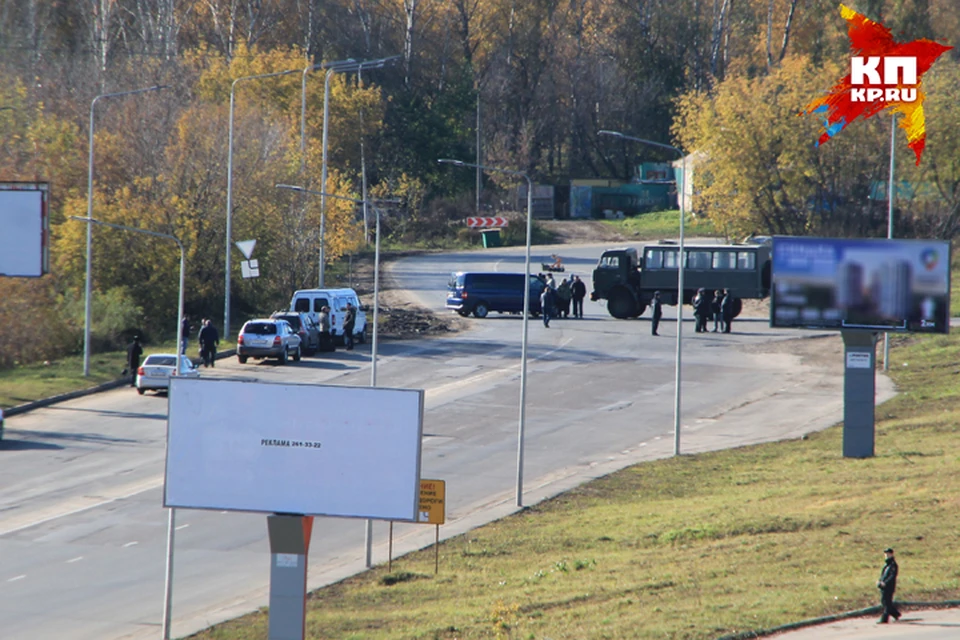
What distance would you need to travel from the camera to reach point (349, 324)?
44.8 meters

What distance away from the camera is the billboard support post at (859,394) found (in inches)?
1090

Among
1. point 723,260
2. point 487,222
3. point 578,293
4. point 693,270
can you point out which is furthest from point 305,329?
point 487,222

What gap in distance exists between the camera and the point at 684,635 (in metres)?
14.5

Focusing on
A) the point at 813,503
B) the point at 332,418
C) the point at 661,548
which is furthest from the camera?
the point at 813,503

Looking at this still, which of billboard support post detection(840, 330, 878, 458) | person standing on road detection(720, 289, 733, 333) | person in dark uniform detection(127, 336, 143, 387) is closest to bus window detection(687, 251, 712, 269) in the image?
person standing on road detection(720, 289, 733, 333)

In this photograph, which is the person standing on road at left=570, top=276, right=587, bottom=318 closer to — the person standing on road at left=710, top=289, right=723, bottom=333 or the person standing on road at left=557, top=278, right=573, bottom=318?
the person standing on road at left=557, top=278, right=573, bottom=318

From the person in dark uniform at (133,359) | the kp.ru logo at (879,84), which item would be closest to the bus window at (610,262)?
the kp.ru logo at (879,84)

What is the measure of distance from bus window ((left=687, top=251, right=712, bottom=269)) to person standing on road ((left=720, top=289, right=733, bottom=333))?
2101 millimetres

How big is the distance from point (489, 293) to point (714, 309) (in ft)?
30.6

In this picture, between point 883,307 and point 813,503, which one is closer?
point 813,503

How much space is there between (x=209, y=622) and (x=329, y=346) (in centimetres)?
2690

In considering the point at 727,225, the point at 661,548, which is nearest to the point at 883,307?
the point at 661,548

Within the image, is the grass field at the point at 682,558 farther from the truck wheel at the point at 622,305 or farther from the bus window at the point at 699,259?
the truck wheel at the point at 622,305

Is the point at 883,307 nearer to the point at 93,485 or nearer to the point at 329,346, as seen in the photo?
the point at 93,485
